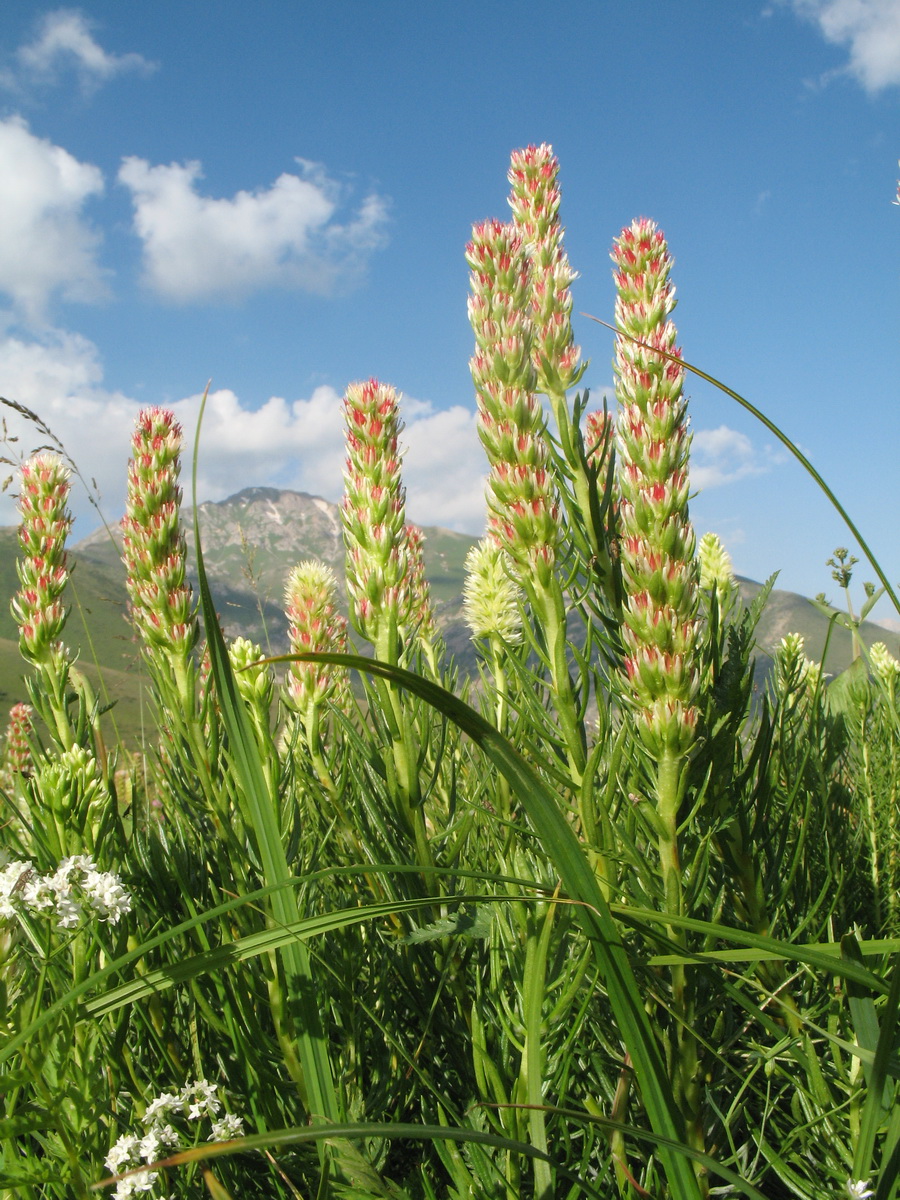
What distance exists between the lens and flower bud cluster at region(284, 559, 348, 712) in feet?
9.34

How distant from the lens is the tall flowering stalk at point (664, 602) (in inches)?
58.9

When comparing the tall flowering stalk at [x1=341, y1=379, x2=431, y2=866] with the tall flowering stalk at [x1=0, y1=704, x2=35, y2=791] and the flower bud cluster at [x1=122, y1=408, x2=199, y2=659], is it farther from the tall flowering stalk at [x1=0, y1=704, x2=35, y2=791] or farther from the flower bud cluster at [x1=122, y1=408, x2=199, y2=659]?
the tall flowering stalk at [x1=0, y1=704, x2=35, y2=791]

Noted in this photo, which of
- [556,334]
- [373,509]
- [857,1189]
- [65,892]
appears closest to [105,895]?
[65,892]

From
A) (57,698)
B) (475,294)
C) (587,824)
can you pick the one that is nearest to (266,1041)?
(587,824)

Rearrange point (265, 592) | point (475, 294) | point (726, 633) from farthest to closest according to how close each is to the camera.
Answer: point (265, 592) → point (726, 633) → point (475, 294)

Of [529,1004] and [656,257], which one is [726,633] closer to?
[656,257]

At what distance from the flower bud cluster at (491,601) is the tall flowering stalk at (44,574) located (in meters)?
1.71

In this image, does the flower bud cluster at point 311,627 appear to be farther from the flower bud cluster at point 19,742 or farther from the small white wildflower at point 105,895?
the flower bud cluster at point 19,742

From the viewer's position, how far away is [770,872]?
1.92 meters

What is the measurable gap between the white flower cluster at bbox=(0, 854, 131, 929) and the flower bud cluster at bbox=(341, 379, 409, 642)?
90 cm

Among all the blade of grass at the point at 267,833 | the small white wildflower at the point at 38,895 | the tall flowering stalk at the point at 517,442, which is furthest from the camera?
the tall flowering stalk at the point at 517,442

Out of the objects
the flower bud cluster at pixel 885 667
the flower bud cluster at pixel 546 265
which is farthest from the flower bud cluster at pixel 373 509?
the flower bud cluster at pixel 885 667

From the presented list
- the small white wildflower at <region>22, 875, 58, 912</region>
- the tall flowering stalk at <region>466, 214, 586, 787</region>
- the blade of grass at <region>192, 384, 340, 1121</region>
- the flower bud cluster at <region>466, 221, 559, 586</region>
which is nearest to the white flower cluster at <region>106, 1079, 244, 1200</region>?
the blade of grass at <region>192, 384, 340, 1121</region>

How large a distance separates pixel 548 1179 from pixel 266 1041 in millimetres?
860
